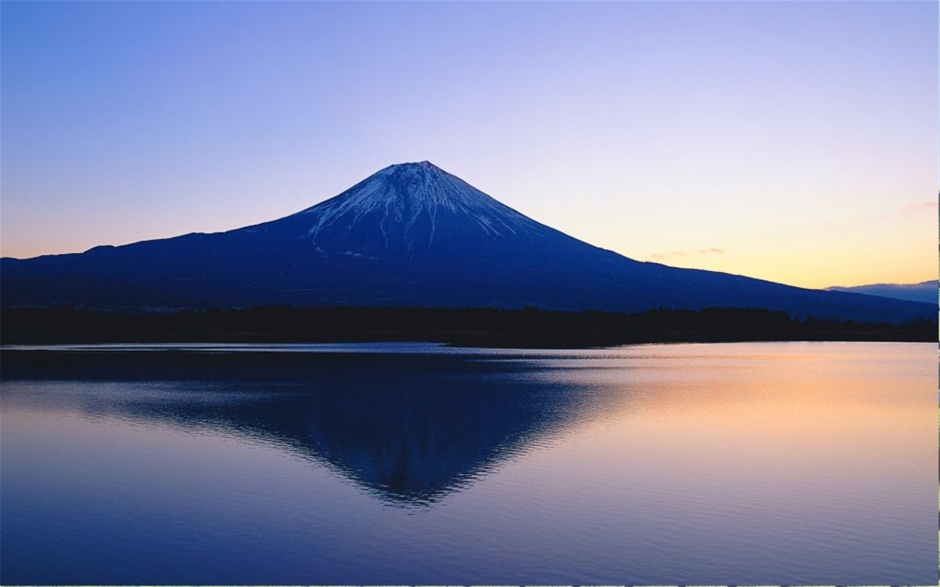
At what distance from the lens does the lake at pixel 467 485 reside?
12914 millimetres

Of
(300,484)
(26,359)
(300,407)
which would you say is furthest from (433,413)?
(26,359)

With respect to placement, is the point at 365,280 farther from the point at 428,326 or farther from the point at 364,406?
the point at 364,406

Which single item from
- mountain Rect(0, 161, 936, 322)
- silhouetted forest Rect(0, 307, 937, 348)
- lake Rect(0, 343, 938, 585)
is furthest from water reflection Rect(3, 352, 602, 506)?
mountain Rect(0, 161, 936, 322)

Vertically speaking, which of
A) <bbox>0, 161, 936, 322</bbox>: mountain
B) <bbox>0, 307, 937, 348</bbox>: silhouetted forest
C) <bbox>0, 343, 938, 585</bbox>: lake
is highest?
<bbox>0, 161, 936, 322</bbox>: mountain

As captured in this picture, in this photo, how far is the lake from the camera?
12.9 m

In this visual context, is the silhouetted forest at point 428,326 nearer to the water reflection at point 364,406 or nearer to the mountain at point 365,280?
the mountain at point 365,280

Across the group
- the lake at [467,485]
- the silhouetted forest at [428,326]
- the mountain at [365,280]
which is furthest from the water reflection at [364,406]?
the mountain at [365,280]

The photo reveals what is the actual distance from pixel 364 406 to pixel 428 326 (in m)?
78.0

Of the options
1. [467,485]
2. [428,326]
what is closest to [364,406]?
[467,485]

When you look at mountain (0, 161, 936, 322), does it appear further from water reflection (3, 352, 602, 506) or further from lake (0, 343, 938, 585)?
lake (0, 343, 938, 585)

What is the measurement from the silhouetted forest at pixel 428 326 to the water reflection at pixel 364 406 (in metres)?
45.6

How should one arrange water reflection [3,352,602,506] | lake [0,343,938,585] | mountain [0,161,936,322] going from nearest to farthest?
lake [0,343,938,585], water reflection [3,352,602,506], mountain [0,161,936,322]

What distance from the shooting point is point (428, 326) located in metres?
110

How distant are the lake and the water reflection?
0.14 meters
